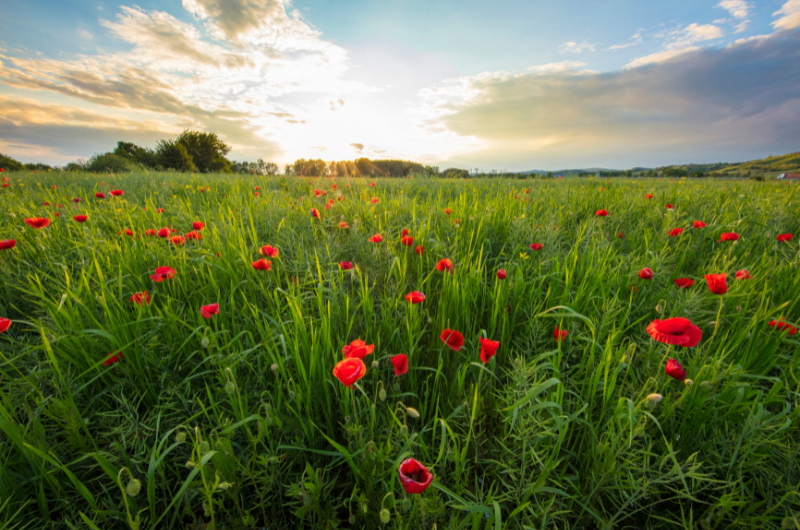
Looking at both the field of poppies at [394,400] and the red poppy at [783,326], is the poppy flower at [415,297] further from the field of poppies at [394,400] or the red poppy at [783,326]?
the red poppy at [783,326]

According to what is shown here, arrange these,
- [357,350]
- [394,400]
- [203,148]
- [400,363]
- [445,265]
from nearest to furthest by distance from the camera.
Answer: [357,350]
[400,363]
[394,400]
[445,265]
[203,148]

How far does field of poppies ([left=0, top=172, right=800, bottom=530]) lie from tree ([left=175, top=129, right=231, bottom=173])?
42.5 metres

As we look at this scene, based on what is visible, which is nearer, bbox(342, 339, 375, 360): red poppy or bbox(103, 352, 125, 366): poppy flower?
bbox(342, 339, 375, 360): red poppy

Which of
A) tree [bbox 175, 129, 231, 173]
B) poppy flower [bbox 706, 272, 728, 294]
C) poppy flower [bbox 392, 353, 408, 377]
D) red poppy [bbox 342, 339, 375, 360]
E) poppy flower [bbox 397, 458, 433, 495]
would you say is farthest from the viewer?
tree [bbox 175, 129, 231, 173]

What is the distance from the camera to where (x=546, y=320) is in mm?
1515

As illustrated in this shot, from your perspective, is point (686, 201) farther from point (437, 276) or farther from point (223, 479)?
point (223, 479)

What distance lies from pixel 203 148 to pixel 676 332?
157 feet

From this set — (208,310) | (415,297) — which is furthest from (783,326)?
(208,310)

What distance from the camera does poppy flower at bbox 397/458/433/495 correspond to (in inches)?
27.7

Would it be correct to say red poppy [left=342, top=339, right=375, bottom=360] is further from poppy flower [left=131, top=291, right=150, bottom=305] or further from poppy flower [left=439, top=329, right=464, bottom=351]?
poppy flower [left=131, top=291, right=150, bottom=305]

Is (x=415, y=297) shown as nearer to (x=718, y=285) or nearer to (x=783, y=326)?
(x=718, y=285)

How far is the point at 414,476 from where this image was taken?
78cm

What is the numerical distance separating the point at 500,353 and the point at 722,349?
910 mm

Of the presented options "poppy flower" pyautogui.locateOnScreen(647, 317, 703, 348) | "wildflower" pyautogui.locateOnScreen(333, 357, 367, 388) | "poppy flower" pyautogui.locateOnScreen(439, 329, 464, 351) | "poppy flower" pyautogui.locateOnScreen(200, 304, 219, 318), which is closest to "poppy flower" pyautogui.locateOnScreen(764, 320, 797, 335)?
"poppy flower" pyautogui.locateOnScreen(647, 317, 703, 348)
